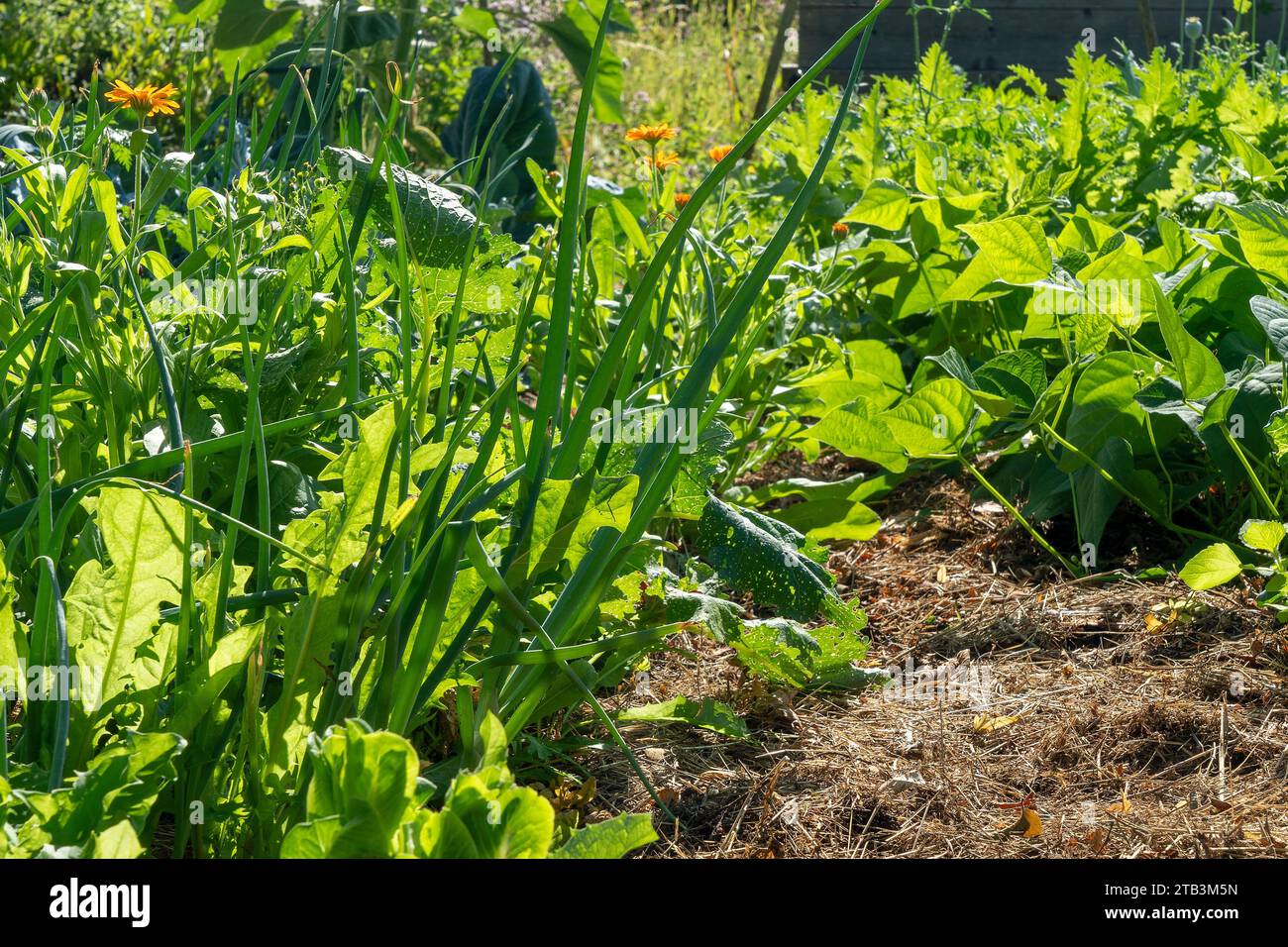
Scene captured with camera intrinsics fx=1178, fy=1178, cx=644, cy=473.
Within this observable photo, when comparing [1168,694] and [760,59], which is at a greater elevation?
[760,59]

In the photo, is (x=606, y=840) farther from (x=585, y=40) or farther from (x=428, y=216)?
(x=585, y=40)

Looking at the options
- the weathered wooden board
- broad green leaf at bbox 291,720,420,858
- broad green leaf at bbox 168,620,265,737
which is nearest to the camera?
broad green leaf at bbox 291,720,420,858

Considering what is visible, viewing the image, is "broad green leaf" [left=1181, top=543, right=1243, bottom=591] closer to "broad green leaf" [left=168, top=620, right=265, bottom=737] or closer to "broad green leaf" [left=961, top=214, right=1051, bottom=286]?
"broad green leaf" [left=961, top=214, right=1051, bottom=286]

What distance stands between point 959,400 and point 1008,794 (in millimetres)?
626

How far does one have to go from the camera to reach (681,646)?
167 centimetres

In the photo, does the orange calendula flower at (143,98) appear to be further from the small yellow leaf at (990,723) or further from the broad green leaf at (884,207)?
the broad green leaf at (884,207)

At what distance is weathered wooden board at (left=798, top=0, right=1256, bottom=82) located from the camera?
573 centimetres

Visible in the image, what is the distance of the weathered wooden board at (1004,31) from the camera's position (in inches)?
226

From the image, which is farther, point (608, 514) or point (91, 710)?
point (608, 514)

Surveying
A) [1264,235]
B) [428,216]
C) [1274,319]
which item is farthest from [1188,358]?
[428,216]

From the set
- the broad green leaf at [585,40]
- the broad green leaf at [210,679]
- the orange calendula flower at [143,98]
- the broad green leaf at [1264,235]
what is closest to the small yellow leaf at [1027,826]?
the broad green leaf at [210,679]

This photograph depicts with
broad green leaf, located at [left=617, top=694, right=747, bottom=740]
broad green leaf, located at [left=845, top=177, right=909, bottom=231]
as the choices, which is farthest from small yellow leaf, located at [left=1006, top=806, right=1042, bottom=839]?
broad green leaf, located at [left=845, top=177, right=909, bottom=231]

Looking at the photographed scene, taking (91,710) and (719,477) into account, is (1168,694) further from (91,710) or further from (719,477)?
(91,710)
